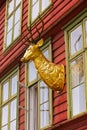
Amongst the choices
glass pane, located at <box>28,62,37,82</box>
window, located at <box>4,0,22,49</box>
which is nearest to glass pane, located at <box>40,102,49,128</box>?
glass pane, located at <box>28,62,37,82</box>

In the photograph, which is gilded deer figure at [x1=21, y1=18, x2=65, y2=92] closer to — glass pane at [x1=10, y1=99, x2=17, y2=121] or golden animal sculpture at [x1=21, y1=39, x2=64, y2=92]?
golden animal sculpture at [x1=21, y1=39, x2=64, y2=92]

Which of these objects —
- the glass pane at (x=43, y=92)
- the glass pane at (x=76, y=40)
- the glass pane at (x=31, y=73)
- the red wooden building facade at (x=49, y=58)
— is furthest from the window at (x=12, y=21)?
the glass pane at (x=76, y=40)

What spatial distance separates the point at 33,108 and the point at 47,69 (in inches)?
62.4

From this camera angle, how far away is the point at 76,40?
8.66m

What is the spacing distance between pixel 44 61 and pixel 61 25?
2.72 ft

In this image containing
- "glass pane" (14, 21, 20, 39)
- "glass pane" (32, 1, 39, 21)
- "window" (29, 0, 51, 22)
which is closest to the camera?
"window" (29, 0, 51, 22)

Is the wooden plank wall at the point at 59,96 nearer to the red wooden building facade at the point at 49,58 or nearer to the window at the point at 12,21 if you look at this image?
the red wooden building facade at the point at 49,58

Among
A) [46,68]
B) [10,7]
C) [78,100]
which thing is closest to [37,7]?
[10,7]

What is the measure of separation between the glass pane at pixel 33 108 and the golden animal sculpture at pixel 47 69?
1134mm

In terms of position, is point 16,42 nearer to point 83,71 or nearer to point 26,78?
point 26,78

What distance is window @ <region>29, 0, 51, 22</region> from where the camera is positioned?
35.0ft

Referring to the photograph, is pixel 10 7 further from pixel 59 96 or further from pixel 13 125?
pixel 59 96

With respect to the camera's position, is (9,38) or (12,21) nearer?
(9,38)

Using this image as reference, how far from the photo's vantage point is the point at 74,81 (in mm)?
8492
